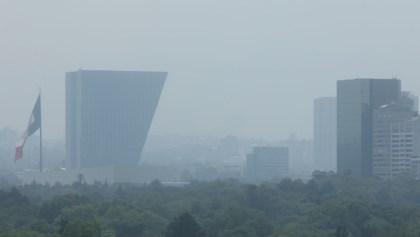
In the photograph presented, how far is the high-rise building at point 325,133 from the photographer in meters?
142

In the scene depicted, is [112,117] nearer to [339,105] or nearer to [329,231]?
[339,105]

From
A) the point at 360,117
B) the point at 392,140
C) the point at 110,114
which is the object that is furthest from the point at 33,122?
the point at 392,140

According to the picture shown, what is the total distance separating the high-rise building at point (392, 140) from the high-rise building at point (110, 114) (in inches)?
1186

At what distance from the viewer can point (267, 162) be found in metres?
127

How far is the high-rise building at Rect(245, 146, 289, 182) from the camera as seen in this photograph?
412 feet

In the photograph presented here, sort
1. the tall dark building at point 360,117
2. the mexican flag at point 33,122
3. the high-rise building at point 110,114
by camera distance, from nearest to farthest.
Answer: the tall dark building at point 360,117
the mexican flag at point 33,122
the high-rise building at point 110,114

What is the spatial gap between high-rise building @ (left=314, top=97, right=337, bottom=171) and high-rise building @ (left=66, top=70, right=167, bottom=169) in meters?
29.3

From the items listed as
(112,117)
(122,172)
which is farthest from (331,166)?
(122,172)

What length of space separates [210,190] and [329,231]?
73.8ft

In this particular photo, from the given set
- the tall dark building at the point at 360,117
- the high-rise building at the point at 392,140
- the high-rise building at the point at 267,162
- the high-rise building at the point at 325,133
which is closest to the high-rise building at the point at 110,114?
the high-rise building at the point at 267,162

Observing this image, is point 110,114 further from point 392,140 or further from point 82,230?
point 82,230

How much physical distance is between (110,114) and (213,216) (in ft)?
217

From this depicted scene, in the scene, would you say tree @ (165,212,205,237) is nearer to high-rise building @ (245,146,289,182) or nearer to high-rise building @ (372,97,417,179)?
high-rise building @ (372,97,417,179)

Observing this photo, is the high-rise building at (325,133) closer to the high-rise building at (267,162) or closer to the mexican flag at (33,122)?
the high-rise building at (267,162)
